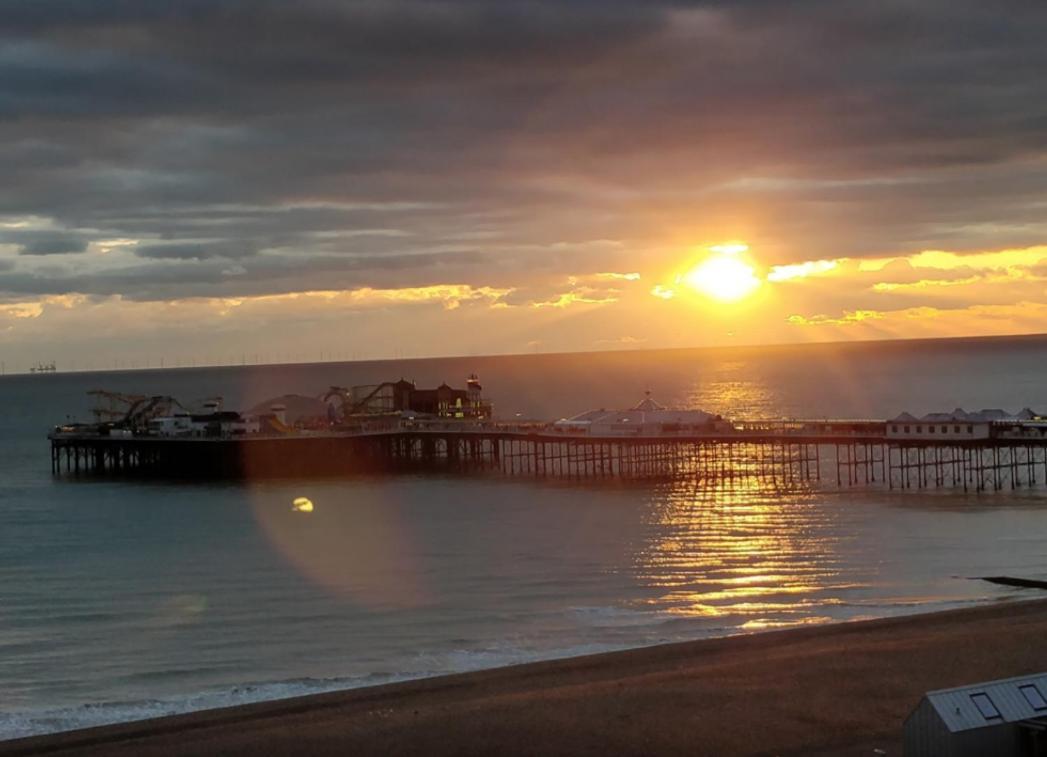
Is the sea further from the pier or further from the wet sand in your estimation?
the pier

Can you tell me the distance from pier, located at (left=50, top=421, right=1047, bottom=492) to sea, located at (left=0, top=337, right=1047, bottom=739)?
162 inches

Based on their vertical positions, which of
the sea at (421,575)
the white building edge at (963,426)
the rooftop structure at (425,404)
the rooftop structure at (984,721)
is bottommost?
the sea at (421,575)

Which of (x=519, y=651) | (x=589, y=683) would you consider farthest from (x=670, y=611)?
(x=589, y=683)

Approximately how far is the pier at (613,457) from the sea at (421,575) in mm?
4115

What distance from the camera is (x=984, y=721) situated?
58.0 feet

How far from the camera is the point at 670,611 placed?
34.8m

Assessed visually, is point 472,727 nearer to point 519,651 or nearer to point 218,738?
point 218,738

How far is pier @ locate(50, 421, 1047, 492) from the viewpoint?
67562 mm

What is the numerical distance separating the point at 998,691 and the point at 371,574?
26936 millimetres

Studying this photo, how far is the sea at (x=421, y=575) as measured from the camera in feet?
98.3

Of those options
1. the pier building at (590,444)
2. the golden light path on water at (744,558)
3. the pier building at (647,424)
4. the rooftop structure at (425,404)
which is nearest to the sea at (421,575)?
the golden light path on water at (744,558)

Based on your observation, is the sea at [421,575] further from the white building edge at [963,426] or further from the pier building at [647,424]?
the pier building at [647,424]

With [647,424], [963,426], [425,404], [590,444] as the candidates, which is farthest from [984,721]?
[425,404]

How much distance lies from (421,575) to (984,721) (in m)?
26.2
